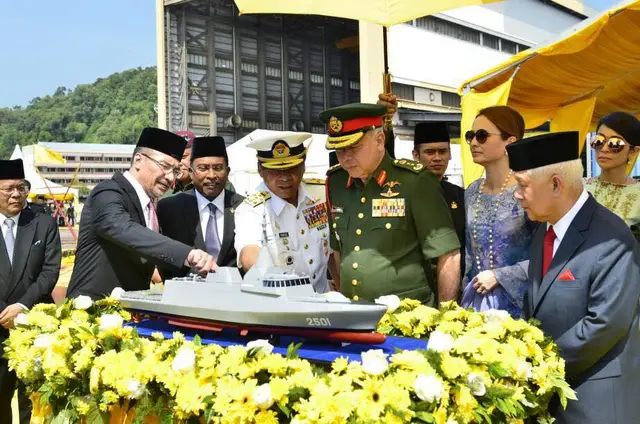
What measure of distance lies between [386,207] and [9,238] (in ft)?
9.83

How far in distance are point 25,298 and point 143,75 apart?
118m

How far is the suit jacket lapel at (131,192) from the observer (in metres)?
3.26

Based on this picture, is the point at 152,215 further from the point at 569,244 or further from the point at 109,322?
the point at 569,244

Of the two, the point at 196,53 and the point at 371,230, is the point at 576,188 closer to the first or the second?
the point at 371,230

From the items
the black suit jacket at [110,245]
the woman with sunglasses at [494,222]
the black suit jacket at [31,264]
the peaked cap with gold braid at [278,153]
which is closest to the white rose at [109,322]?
the black suit jacket at [110,245]

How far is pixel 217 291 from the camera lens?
2.28m

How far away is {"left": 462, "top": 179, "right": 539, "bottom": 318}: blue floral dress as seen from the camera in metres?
2.76

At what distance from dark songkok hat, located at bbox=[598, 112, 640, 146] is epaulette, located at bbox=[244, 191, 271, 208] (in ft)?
7.42

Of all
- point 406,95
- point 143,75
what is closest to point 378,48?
point 406,95

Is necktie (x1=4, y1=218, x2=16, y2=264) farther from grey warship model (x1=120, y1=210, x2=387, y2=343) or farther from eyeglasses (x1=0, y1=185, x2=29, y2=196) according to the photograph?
grey warship model (x1=120, y1=210, x2=387, y2=343)

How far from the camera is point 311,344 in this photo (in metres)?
2.14

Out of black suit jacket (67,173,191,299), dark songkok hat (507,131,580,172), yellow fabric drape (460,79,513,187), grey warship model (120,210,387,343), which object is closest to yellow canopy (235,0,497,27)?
black suit jacket (67,173,191,299)

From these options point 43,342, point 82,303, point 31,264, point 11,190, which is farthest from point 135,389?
point 11,190

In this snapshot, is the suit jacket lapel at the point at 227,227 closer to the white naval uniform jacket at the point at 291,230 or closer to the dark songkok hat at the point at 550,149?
the white naval uniform jacket at the point at 291,230
